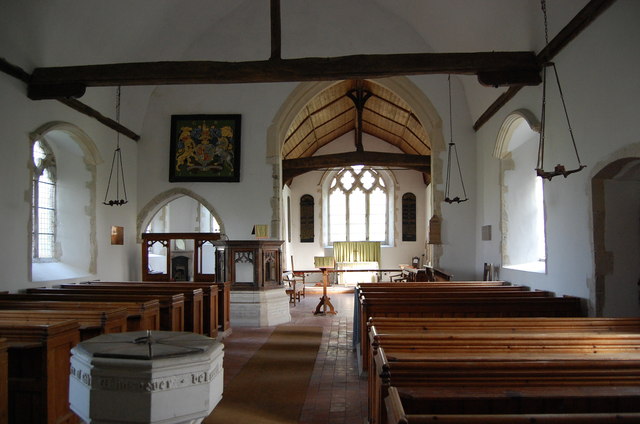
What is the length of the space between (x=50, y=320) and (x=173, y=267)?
29.9 ft

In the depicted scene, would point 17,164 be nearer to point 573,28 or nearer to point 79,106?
point 79,106

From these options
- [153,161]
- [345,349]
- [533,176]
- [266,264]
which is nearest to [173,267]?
[153,161]

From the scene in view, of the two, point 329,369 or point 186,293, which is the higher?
point 186,293

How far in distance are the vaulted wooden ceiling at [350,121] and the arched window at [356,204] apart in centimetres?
Result: 136

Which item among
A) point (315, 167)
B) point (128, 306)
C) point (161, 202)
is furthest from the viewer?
point (315, 167)

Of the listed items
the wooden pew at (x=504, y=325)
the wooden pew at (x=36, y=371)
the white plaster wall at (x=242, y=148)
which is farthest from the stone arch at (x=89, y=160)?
the wooden pew at (x=504, y=325)

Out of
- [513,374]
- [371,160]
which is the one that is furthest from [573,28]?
[371,160]

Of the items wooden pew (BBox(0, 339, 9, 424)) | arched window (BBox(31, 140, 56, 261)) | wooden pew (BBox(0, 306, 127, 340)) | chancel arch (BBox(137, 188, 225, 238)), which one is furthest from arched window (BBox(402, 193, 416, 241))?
wooden pew (BBox(0, 339, 9, 424))

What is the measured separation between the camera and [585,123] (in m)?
4.89

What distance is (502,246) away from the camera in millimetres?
7578

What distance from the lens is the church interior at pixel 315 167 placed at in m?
2.94

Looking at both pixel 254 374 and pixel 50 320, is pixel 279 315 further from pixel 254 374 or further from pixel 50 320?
pixel 50 320

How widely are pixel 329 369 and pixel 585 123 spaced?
3361 millimetres

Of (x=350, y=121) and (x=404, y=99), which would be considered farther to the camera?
(x=350, y=121)
